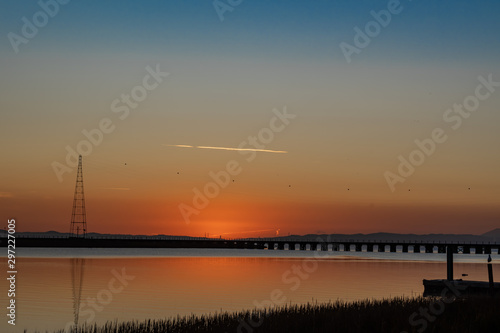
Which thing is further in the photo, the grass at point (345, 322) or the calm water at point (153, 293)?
the calm water at point (153, 293)

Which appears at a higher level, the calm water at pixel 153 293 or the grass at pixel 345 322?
the grass at pixel 345 322

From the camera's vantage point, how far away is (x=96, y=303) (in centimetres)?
4472

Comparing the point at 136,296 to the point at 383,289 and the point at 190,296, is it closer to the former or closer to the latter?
the point at 190,296

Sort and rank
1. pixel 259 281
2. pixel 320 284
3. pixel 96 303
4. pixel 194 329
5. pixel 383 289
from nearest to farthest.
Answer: pixel 194 329 < pixel 96 303 < pixel 383 289 < pixel 320 284 < pixel 259 281

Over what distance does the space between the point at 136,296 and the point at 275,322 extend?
939 inches

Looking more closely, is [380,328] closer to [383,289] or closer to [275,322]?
[275,322]

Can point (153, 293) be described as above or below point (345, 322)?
below

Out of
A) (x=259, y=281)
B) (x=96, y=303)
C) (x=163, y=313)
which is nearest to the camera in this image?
(x=163, y=313)

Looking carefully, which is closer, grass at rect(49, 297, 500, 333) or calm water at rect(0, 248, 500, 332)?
grass at rect(49, 297, 500, 333)

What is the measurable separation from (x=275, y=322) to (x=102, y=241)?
176 m

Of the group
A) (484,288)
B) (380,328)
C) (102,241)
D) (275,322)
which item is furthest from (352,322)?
(102,241)

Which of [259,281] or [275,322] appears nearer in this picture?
[275,322]

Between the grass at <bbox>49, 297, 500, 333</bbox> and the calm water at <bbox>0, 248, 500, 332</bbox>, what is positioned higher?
the grass at <bbox>49, 297, 500, 333</bbox>

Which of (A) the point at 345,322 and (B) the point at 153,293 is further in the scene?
(B) the point at 153,293
